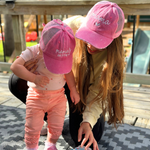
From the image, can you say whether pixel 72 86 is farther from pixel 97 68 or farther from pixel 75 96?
pixel 97 68

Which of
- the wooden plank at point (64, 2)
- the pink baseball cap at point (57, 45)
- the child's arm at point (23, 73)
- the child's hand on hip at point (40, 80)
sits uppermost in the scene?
the wooden plank at point (64, 2)

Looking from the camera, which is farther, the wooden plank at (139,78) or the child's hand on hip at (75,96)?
the wooden plank at (139,78)

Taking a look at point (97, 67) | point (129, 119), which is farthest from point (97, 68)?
point (129, 119)

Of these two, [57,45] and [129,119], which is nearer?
[57,45]

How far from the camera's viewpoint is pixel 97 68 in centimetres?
137

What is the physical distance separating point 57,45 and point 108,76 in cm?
35

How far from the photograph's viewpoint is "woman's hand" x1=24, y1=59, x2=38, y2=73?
1.15 meters

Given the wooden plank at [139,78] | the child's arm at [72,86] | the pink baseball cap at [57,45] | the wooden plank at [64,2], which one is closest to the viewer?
the pink baseball cap at [57,45]

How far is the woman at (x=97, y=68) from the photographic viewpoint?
3.32 feet

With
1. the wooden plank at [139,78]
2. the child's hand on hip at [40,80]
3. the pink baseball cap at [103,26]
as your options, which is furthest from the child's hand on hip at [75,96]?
the wooden plank at [139,78]

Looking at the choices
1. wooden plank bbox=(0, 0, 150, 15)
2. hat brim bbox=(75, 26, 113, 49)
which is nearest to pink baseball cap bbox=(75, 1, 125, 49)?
hat brim bbox=(75, 26, 113, 49)

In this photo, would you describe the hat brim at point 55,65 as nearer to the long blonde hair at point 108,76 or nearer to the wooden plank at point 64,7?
the long blonde hair at point 108,76

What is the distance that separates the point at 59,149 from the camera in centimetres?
135

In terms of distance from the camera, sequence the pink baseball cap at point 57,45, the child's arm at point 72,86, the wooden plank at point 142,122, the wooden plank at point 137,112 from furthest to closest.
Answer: the wooden plank at point 137,112 < the wooden plank at point 142,122 < the child's arm at point 72,86 < the pink baseball cap at point 57,45
